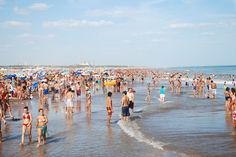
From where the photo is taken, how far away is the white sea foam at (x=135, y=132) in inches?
451

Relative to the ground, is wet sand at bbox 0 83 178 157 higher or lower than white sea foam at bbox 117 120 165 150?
lower

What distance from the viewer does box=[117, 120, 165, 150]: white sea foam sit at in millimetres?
11453

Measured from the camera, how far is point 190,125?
1477 centimetres

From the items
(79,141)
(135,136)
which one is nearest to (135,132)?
(135,136)

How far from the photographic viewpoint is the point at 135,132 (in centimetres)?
1374

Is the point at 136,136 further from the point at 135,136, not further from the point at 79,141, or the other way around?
the point at 79,141

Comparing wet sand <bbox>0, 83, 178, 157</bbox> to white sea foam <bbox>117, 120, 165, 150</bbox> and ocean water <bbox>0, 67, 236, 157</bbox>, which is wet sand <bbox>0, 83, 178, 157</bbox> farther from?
white sea foam <bbox>117, 120, 165, 150</bbox>

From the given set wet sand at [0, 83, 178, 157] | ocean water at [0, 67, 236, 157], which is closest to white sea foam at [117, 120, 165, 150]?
ocean water at [0, 67, 236, 157]

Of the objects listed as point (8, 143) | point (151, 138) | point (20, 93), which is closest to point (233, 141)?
point (151, 138)

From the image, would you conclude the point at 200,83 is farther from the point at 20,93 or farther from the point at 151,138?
the point at 151,138

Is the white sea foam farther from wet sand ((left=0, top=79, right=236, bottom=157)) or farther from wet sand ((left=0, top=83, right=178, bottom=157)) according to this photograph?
wet sand ((left=0, top=83, right=178, bottom=157))

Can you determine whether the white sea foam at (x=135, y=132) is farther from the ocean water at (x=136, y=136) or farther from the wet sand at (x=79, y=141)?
the wet sand at (x=79, y=141)

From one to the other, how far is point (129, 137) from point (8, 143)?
15.0 ft

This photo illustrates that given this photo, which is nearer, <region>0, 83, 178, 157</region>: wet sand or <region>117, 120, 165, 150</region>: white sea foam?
<region>0, 83, 178, 157</region>: wet sand
